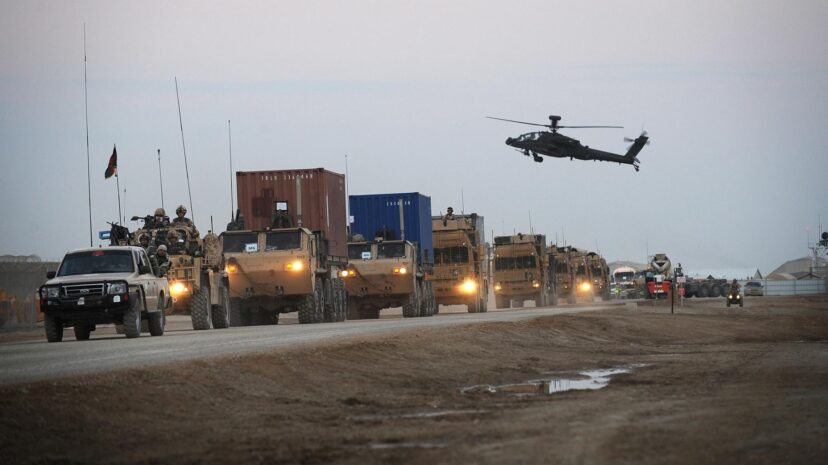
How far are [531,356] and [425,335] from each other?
86.0 inches

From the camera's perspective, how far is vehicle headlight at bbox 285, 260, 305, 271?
36656mm

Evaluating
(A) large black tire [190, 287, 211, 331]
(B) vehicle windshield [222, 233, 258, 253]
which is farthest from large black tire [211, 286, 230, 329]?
(B) vehicle windshield [222, 233, 258, 253]

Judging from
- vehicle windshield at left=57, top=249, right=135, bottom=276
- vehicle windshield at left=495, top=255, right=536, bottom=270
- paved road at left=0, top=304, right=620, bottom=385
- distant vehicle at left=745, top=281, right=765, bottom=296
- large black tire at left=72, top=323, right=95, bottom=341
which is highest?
vehicle windshield at left=495, top=255, right=536, bottom=270

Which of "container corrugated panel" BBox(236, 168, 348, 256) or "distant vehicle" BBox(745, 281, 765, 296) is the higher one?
"container corrugated panel" BBox(236, 168, 348, 256)

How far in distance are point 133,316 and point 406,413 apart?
13.7 meters

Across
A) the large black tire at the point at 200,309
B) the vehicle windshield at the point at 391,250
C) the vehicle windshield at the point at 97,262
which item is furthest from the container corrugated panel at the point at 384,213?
the vehicle windshield at the point at 97,262

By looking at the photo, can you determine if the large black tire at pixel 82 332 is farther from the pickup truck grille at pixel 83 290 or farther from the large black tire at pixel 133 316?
the pickup truck grille at pixel 83 290

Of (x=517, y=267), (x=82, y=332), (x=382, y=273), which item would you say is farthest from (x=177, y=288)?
(x=517, y=267)

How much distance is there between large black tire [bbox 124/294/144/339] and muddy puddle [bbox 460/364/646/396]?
962 cm

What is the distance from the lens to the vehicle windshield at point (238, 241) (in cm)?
3712

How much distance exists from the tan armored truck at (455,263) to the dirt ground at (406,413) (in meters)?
29.4

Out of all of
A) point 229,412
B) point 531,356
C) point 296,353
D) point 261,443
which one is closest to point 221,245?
point 531,356

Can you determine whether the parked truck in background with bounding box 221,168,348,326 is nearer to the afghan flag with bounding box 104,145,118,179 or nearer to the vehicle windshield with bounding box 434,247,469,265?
the afghan flag with bounding box 104,145,118,179

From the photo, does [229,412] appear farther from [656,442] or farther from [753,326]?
[753,326]
